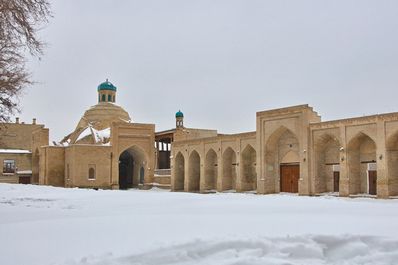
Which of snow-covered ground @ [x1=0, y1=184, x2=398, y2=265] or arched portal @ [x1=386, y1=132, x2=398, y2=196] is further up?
arched portal @ [x1=386, y1=132, x2=398, y2=196]

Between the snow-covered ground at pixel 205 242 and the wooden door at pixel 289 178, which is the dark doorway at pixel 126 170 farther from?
the snow-covered ground at pixel 205 242

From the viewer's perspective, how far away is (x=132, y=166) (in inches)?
2028

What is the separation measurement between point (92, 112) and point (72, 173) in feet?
39.3

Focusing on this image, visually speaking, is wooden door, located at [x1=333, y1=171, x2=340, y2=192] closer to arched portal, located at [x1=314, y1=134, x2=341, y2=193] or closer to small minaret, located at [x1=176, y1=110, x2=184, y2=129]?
arched portal, located at [x1=314, y1=134, x2=341, y2=193]

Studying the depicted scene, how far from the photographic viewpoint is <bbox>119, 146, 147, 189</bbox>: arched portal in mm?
48984

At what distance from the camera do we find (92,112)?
54062 mm

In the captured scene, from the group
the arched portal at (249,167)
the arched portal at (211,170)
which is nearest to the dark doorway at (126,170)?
the arched portal at (211,170)

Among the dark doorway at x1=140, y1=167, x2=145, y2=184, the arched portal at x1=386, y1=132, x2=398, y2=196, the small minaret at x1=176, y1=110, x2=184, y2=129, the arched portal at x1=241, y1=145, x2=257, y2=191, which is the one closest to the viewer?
the arched portal at x1=386, y1=132, x2=398, y2=196

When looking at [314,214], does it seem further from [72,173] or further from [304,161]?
[72,173]

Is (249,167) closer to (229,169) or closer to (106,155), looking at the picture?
(229,169)

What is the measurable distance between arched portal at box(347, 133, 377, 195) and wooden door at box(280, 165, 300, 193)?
4872 mm

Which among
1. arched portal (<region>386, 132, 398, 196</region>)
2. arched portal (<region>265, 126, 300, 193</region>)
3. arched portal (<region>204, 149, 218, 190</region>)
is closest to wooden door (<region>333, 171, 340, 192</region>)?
arched portal (<region>265, 126, 300, 193</region>)

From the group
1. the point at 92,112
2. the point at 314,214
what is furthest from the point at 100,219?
the point at 92,112

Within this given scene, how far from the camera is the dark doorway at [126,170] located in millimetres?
51625
